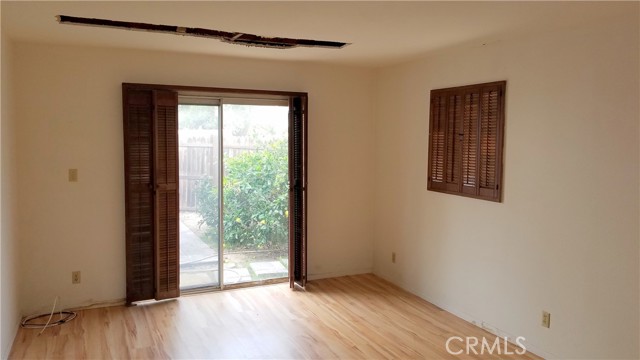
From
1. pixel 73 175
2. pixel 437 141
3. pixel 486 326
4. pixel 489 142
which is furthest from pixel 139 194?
pixel 486 326

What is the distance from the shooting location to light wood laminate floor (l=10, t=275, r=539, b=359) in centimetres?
343

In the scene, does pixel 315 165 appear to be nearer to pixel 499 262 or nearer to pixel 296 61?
pixel 296 61

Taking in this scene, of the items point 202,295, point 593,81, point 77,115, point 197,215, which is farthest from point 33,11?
point 593,81

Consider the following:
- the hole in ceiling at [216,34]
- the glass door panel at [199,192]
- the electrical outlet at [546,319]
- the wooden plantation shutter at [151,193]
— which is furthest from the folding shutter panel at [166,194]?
the electrical outlet at [546,319]

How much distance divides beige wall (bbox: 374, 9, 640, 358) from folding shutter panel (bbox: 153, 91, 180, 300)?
2262 millimetres

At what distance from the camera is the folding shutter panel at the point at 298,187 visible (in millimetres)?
4715

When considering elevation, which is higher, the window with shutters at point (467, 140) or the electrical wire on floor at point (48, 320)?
the window with shutters at point (467, 140)

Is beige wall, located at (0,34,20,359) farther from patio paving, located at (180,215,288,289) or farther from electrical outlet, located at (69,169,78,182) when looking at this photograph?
patio paving, located at (180,215,288,289)

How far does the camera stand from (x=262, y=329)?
151 inches

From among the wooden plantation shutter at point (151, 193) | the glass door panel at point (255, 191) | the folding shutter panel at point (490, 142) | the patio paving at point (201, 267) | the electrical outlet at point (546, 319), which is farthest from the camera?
the glass door panel at point (255, 191)

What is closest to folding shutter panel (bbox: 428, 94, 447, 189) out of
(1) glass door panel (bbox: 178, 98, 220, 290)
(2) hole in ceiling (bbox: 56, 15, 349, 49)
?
(2) hole in ceiling (bbox: 56, 15, 349, 49)

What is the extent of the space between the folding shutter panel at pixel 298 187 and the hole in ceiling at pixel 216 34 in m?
0.87

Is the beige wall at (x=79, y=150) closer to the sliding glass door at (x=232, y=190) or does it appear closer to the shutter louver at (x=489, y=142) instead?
the sliding glass door at (x=232, y=190)

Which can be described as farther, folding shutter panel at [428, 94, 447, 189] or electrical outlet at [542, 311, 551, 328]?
folding shutter panel at [428, 94, 447, 189]
